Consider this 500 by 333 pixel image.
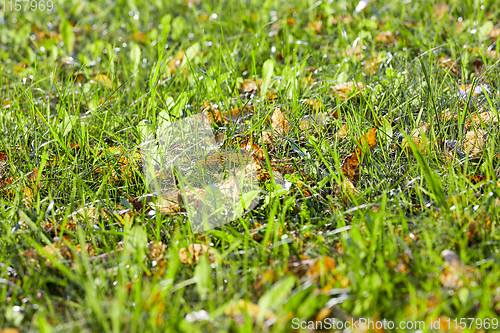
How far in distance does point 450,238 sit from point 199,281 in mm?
745

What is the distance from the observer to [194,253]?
124 cm

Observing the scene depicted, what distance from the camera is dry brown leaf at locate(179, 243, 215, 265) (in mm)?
1216

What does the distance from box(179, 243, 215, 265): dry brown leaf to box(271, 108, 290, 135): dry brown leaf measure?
2.29 ft

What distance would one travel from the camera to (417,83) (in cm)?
192

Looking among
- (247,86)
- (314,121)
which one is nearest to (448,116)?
(314,121)

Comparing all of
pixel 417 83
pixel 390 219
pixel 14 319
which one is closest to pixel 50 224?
pixel 14 319

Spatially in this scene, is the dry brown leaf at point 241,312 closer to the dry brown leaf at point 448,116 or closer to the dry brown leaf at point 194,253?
the dry brown leaf at point 194,253

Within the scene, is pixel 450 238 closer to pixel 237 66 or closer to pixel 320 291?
pixel 320 291

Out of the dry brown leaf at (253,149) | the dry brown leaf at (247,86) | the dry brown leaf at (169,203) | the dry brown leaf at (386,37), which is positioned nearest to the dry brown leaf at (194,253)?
the dry brown leaf at (169,203)

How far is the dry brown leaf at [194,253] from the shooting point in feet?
3.99

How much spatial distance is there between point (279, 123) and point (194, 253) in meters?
0.81

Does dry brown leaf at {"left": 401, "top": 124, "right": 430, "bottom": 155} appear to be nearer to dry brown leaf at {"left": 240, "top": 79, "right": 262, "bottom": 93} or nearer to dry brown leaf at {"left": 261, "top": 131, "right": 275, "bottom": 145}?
dry brown leaf at {"left": 261, "top": 131, "right": 275, "bottom": 145}

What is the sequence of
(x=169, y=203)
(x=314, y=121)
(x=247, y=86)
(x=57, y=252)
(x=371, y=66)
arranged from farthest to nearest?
(x=247, y=86), (x=371, y=66), (x=314, y=121), (x=169, y=203), (x=57, y=252)

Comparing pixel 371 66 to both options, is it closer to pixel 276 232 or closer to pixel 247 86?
pixel 247 86
